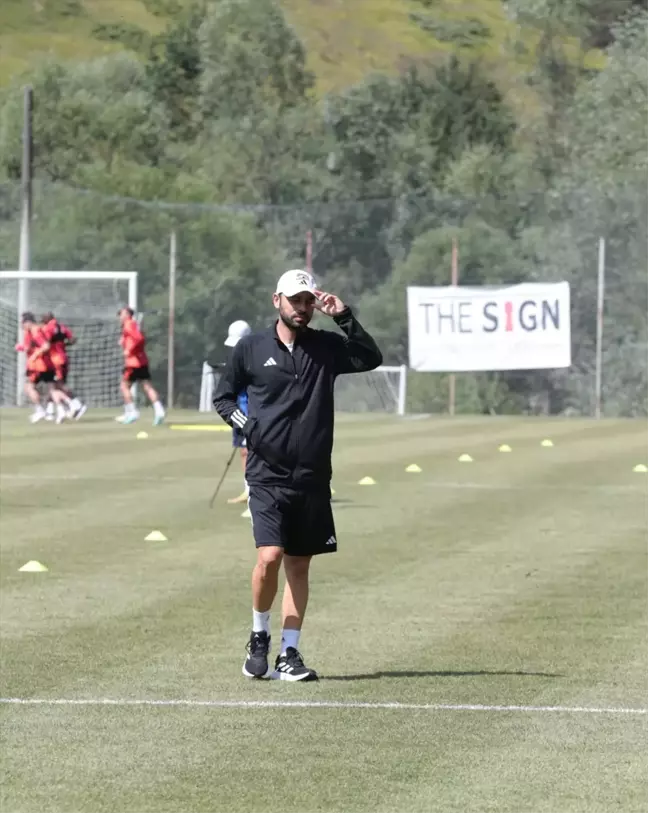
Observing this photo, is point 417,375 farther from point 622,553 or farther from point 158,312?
point 622,553

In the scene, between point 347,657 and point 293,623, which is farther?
point 347,657

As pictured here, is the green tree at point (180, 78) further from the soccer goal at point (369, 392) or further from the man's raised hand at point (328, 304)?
the man's raised hand at point (328, 304)

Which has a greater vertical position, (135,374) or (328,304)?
(328,304)

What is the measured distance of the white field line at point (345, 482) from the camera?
22781 millimetres

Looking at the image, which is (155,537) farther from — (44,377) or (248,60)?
(248,60)

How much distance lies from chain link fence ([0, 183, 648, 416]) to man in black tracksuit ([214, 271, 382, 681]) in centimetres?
3514

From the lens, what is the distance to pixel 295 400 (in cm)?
1005

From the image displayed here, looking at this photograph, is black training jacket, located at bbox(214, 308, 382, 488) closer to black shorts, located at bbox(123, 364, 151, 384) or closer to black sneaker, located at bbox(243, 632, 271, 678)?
black sneaker, located at bbox(243, 632, 271, 678)

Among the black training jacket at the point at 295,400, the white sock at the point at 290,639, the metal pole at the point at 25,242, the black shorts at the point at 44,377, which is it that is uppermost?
the metal pole at the point at 25,242

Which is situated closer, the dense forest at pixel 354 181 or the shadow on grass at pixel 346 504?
the shadow on grass at pixel 346 504

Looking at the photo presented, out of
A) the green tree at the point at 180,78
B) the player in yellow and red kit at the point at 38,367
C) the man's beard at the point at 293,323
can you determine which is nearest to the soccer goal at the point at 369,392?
the player in yellow and red kit at the point at 38,367

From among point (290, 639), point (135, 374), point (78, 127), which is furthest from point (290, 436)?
point (78, 127)

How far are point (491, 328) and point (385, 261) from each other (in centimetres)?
1149

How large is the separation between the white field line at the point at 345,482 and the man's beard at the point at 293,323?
1272 centimetres
